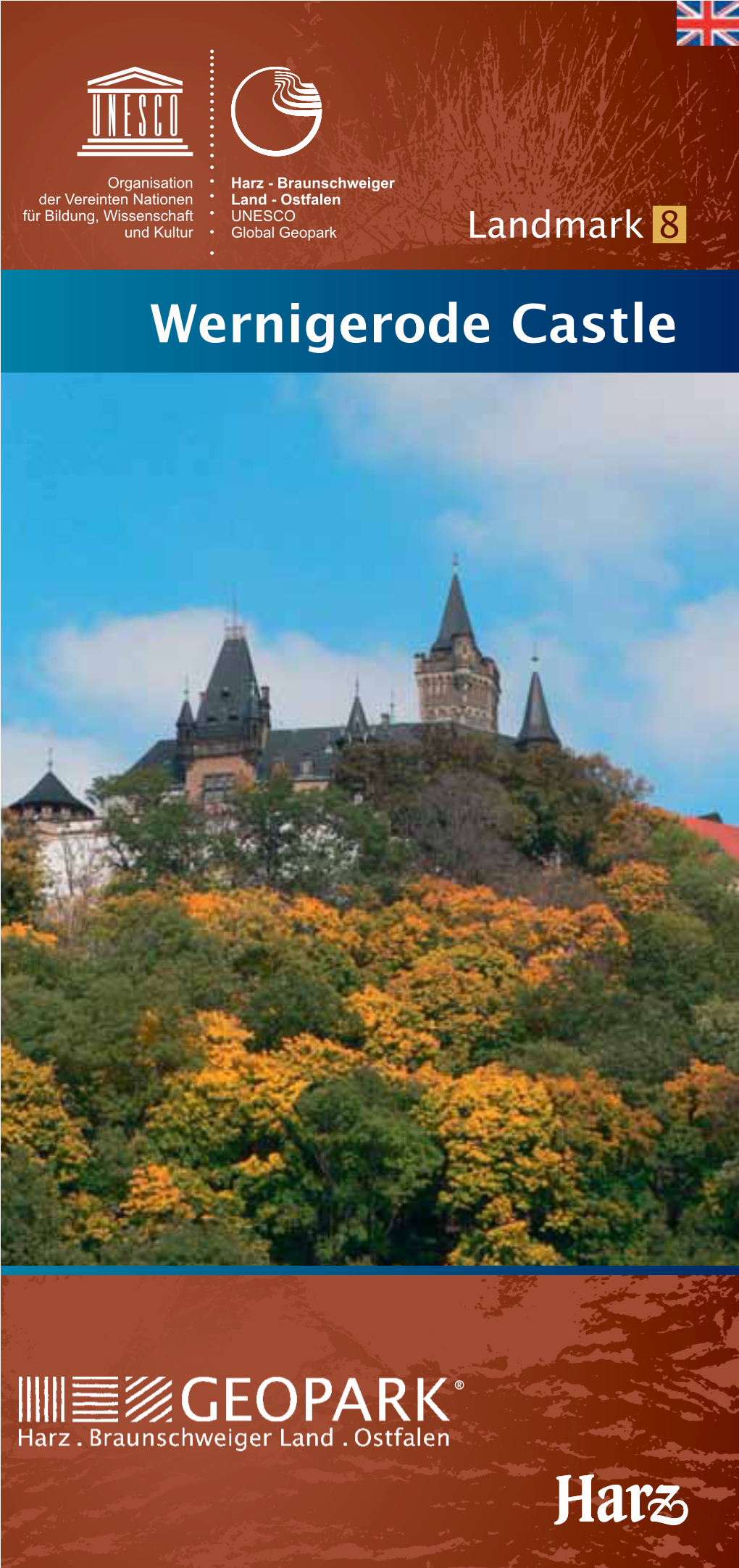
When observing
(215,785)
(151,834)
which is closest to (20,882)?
(151,834)

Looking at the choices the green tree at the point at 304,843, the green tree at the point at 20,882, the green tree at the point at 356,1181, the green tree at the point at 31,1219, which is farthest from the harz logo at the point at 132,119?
the green tree at the point at 304,843

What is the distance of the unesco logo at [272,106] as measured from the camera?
43.0ft

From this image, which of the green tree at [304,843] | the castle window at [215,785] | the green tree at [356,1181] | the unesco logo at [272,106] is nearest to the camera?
the unesco logo at [272,106]

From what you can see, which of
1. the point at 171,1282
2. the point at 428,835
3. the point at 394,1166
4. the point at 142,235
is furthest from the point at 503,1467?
the point at 428,835

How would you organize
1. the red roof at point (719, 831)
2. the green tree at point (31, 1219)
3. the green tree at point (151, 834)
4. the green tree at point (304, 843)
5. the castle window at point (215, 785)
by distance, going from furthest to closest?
the castle window at point (215, 785) → the red roof at point (719, 831) → the green tree at point (151, 834) → the green tree at point (304, 843) → the green tree at point (31, 1219)

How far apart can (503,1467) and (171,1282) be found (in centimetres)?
213

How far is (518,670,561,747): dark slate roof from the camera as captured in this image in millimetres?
33656

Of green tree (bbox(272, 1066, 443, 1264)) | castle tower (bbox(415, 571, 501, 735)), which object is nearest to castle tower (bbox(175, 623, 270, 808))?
castle tower (bbox(415, 571, 501, 735))

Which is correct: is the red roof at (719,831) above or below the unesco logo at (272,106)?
above

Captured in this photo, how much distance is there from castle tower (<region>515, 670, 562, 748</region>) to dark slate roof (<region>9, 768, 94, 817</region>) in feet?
17.4

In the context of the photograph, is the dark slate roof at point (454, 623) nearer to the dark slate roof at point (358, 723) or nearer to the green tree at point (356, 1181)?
the dark slate roof at point (358, 723)

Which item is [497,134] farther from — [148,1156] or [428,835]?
[428,835]

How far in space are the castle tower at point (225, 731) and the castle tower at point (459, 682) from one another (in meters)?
2.27

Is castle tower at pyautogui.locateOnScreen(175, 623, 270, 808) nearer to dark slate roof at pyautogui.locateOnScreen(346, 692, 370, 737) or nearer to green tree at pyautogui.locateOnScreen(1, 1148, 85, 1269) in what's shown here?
dark slate roof at pyautogui.locateOnScreen(346, 692, 370, 737)
